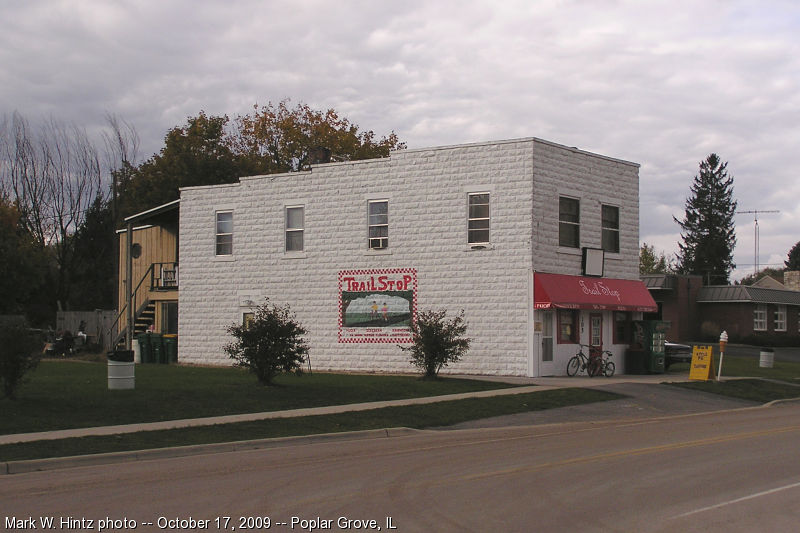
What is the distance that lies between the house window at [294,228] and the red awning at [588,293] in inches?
382

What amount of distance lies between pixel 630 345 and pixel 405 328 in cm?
833

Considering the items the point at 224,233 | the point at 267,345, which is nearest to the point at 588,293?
the point at 267,345

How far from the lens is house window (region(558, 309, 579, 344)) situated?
1184 inches

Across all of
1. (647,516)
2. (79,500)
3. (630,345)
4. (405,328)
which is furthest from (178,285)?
(647,516)

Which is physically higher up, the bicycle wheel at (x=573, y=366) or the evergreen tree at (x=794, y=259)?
the evergreen tree at (x=794, y=259)

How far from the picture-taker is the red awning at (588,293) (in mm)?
28984

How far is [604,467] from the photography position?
1208cm

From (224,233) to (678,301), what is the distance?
35.3 metres

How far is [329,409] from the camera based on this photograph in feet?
62.8

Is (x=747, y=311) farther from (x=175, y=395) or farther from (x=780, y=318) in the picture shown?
(x=175, y=395)

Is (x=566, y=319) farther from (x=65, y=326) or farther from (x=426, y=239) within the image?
(x=65, y=326)

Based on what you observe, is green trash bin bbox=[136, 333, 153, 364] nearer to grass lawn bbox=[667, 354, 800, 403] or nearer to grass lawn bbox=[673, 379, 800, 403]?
grass lawn bbox=[667, 354, 800, 403]

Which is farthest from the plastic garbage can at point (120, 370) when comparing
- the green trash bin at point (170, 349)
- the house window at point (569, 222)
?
the green trash bin at point (170, 349)

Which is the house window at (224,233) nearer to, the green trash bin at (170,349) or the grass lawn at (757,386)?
the green trash bin at (170,349)
